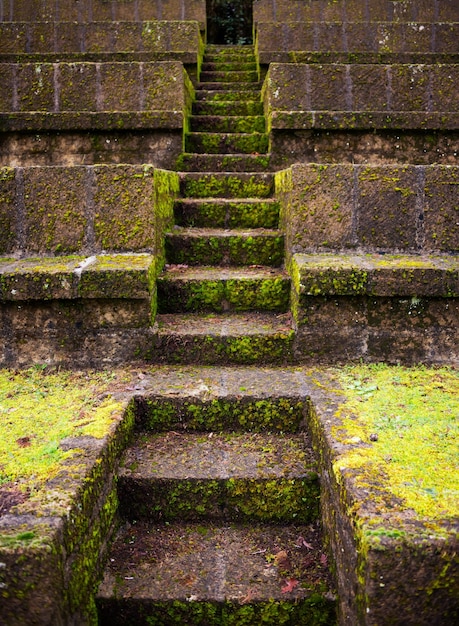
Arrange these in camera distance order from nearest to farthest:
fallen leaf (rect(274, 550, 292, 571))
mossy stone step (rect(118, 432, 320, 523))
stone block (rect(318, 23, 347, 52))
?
1. fallen leaf (rect(274, 550, 292, 571))
2. mossy stone step (rect(118, 432, 320, 523))
3. stone block (rect(318, 23, 347, 52))

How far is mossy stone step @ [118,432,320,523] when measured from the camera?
2.09 metres

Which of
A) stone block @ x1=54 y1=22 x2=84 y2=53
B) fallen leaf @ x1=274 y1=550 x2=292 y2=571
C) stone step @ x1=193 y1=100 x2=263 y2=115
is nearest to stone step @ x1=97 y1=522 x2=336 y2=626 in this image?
fallen leaf @ x1=274 y1=550 x2=292 y2=571

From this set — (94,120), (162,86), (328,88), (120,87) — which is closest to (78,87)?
(120,87)

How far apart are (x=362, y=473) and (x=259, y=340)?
3.90ft

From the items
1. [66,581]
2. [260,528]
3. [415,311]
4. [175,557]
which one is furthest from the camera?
[415,311]

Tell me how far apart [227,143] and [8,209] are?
218 cm

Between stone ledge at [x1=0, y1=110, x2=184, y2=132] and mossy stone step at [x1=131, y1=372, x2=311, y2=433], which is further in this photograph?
stone ledge at [x1=0, y1=110, x2=184, y2=132]

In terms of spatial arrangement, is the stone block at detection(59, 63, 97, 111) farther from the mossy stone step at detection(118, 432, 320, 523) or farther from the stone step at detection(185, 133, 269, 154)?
the mossy stone step at detection(118, 432, 320, 523)

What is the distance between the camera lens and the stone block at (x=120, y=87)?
445 cm

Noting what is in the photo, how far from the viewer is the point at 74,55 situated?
5.63m

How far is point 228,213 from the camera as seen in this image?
364cm

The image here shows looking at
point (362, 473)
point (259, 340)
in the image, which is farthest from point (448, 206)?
point (362, 473)

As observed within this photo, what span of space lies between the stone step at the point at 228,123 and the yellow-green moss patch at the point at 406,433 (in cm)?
290

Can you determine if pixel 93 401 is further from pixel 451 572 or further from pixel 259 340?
pixel 451 572
